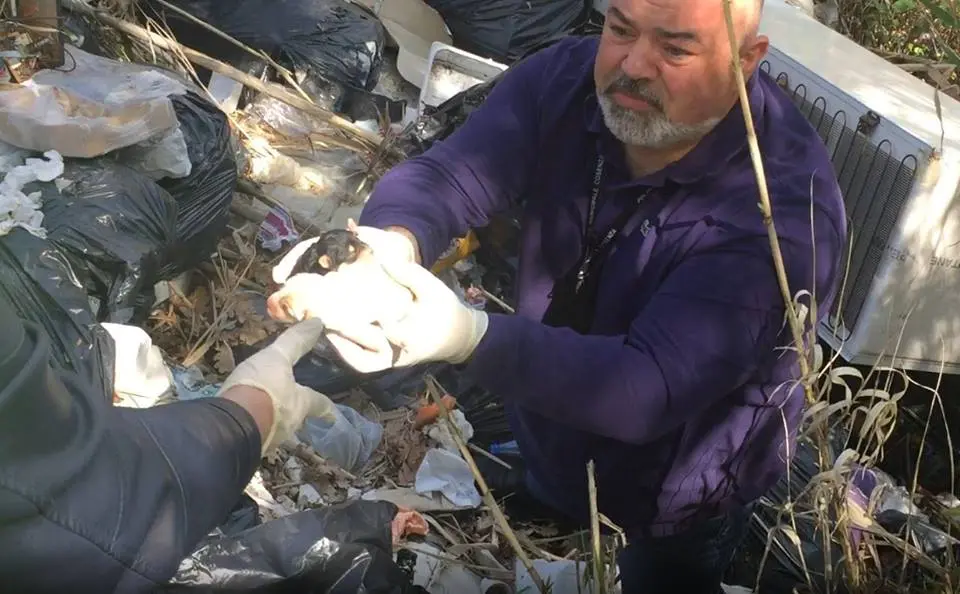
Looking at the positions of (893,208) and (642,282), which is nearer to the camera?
(642,282)

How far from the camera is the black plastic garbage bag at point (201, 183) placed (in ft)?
10.0

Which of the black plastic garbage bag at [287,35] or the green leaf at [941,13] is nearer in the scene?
the green leaf at [941,13]

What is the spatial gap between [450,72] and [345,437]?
6.25ft

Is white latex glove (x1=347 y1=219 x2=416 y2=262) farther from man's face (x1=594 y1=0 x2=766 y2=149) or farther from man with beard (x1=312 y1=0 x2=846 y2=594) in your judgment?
man's face (x1=594 y1=0 x2=766 y2=149)

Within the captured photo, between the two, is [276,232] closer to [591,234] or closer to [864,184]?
[591,234]

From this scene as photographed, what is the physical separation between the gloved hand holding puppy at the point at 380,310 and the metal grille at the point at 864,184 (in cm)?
177

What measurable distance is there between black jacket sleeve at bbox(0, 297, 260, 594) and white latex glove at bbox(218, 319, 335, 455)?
239mm

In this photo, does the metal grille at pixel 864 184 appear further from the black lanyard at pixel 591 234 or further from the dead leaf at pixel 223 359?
the dead leaf at pixel 223 359

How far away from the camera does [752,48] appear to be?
6.53 ft

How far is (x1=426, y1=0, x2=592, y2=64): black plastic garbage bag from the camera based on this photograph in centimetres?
449

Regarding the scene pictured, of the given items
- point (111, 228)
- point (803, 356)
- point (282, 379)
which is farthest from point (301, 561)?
point (111, 228)

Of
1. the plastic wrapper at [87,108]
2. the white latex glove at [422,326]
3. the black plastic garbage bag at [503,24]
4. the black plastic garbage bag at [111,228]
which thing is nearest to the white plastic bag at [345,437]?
the black plastic garbage bag at [111,228]

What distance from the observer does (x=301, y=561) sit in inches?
69.9

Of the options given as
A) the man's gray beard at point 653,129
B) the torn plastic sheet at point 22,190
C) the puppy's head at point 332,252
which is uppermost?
the man's gray beard at point 653,129
